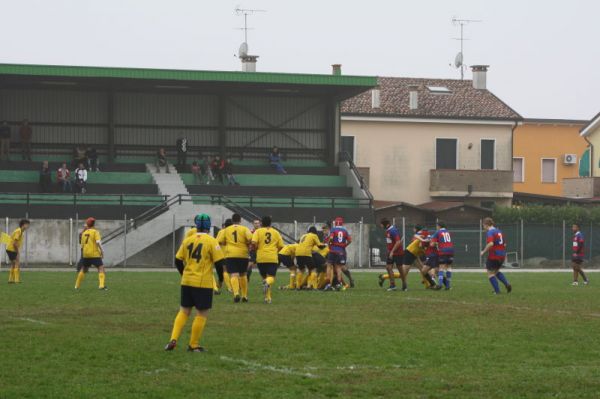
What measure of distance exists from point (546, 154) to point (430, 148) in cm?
1682

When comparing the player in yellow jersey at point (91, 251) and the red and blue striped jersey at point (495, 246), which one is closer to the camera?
the red and blue striped jersey at point (495, 246)

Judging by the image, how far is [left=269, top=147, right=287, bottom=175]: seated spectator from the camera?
63.2 meters

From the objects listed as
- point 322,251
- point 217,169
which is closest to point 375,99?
point 217,169

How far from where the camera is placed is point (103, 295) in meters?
29.3

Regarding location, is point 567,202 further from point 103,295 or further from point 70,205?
point 103,295

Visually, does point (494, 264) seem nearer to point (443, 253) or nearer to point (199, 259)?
point (443, 253)

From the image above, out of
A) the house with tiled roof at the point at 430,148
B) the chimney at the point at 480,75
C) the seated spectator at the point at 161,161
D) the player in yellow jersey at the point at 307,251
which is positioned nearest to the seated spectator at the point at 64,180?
the seated spectator at the point at 161,161

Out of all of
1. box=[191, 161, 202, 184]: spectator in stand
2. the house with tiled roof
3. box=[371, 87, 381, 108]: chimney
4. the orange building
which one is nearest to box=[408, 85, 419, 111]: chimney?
the house with tiled roof

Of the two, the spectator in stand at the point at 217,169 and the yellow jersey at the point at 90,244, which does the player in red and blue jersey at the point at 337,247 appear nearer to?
the yellow jersey at the point at 90,244

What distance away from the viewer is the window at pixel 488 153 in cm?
7700

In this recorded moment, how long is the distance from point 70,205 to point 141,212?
116 inches

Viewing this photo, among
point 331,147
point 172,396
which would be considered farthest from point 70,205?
point 172,396

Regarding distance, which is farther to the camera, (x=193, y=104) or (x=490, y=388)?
(x=193, y=104)

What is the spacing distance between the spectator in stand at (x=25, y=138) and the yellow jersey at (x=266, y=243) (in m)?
34.9
